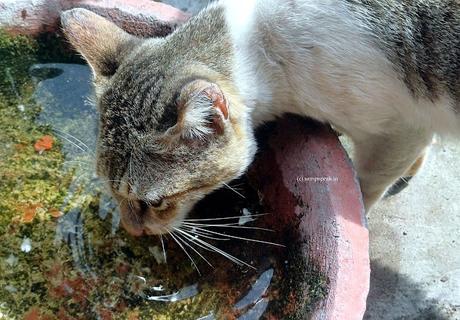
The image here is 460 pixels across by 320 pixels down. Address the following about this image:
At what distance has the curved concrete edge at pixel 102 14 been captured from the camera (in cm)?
221

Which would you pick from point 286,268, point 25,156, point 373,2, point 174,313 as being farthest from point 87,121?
point 373,2

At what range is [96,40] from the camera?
1.90m

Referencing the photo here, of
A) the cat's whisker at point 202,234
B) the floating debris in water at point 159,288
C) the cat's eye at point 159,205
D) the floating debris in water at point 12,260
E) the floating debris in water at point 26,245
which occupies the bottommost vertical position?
the floating debris in water at point 159,288

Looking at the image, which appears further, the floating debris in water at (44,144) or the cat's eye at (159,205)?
the floating debris in water at (44,144)

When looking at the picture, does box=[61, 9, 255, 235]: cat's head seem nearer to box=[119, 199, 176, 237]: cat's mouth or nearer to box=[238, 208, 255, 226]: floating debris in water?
box=[119, 199, 176, 237]: cat's mouth

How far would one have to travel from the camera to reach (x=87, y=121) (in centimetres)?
233

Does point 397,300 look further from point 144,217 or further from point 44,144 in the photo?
point 44,144

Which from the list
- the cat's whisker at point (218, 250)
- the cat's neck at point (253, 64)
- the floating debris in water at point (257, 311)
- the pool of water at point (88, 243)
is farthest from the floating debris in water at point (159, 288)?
the cat's neck at point (253, 64)

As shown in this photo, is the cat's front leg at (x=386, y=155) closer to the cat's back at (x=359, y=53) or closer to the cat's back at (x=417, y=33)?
the cat's back at (x=359, y=53)

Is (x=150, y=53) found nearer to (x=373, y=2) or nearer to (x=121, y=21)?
(x=121, y=21)

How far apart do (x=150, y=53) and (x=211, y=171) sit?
371mm

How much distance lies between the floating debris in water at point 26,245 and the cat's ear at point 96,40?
557mm

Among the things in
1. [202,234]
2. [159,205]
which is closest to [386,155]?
[202,234]

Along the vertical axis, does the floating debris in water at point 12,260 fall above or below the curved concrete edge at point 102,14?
below
